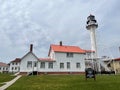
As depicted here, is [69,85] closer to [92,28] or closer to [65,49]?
[65,49]

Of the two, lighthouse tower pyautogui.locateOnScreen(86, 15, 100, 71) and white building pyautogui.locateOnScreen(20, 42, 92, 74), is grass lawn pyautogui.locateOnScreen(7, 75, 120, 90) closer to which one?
white building pyautogui.locateOnScreen(20, 42, 92, 74)

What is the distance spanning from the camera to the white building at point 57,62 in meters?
39.7

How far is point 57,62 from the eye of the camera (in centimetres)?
4166

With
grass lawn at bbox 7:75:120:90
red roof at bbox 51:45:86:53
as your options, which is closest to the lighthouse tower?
red roof at bbox 51:45:86:53

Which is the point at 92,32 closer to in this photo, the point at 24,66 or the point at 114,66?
the point at 114,66

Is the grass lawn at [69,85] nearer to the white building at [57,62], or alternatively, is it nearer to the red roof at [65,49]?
the white building at [57,62]

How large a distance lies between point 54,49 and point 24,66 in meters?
8.55

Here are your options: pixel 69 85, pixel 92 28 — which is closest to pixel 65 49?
pixel 92 28

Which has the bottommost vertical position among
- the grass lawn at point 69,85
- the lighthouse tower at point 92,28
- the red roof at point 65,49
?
the grass lawn at point 69,85

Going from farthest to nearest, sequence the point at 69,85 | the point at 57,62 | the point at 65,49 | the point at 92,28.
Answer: the point at 92,28
the point at 65,49
the point at 57,62
the point at 69,85

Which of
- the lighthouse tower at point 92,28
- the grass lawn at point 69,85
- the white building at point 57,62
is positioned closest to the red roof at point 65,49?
the white building at point 57,62

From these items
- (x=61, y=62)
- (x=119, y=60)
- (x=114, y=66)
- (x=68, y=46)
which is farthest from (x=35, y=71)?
(x=119, y=60)

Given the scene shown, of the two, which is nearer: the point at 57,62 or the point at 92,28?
the point at 57,62

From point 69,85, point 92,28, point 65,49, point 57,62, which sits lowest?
point 69,85
